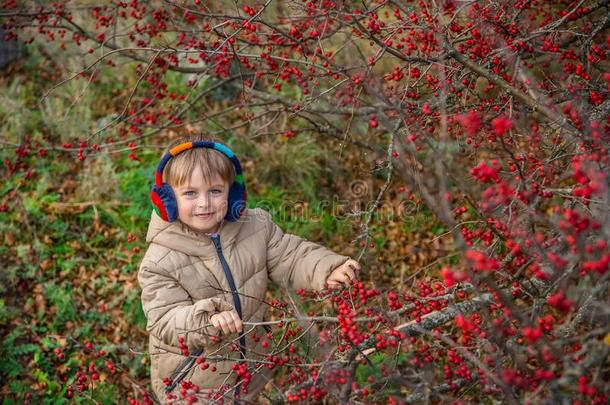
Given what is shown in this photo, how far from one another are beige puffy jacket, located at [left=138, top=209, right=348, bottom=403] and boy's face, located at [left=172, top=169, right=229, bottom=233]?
88 mm

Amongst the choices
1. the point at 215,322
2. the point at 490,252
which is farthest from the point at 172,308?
the point at 490,252

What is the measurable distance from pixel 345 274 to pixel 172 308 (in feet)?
2.81

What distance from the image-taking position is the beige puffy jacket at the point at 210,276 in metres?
2.77

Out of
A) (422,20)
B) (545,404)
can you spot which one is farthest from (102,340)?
(545,404)

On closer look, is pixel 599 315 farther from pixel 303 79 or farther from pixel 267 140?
pixel 267 140

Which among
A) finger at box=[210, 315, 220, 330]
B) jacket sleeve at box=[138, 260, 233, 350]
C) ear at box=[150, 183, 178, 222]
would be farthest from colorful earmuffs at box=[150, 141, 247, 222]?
finger at box=[210, 315, 220, 330]

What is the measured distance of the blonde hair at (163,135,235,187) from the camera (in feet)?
9.42

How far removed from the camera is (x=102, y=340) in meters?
4.44

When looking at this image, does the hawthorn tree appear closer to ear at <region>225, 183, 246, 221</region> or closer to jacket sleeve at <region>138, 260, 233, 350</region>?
jacket sleeve at <region>138, 260, 233, 350</region>

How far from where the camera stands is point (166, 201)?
113 inches

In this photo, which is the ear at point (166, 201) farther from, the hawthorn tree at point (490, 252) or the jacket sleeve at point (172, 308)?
the hawthorn tree at point (490, 252)

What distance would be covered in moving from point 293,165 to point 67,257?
217 cm

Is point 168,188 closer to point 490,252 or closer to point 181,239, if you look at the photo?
point 181,239

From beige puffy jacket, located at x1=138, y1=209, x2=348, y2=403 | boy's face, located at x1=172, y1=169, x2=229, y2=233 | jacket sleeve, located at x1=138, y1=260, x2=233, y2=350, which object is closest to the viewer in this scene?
jacket sleeve, located at x1=138, y1=260, x2=233, y2=350
